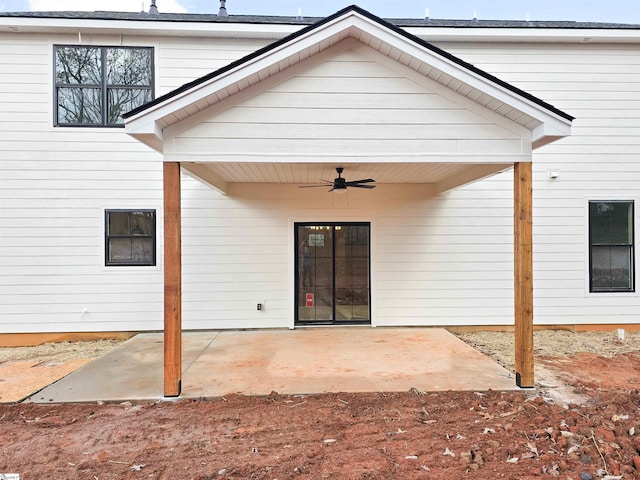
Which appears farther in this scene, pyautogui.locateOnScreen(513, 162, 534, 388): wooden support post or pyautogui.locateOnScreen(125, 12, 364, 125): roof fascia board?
pyautogui.locateOnScreen(513, 162, 534, 388): wooden support post

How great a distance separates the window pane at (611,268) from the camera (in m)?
7.61

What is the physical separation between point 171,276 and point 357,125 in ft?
8.72

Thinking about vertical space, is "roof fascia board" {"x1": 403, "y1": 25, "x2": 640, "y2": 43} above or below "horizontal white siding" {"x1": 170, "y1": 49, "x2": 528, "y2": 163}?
above

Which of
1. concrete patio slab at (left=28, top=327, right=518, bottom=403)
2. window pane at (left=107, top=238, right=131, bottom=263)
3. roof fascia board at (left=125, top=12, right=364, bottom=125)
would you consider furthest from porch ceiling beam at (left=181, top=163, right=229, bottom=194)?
concrete patio slab at (left=28, top=327, right=518, bottom=403)

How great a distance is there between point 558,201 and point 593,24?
382 centimetres

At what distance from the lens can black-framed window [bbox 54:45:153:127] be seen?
712cm

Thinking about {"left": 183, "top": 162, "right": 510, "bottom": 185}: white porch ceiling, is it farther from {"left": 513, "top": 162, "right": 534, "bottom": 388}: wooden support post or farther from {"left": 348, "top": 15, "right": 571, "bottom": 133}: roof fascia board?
{"left": 348, "top": 15, "right": 571, "bottom": 133}: roof fascia board

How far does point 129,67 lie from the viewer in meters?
→ 7.21

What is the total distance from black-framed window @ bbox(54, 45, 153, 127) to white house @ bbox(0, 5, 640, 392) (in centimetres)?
3

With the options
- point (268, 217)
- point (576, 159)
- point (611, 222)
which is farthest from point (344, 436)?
point (611, 222)

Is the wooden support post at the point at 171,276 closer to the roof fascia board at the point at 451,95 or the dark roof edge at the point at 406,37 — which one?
the dark roof edge at the point at 406,37

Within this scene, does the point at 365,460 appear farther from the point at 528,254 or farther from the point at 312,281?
the point at 312,281

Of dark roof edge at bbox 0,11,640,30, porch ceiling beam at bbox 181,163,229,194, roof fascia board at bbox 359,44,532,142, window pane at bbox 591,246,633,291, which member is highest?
dark roof edge at bbox 0,11,640,30

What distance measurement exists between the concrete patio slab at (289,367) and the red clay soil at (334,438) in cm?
30
